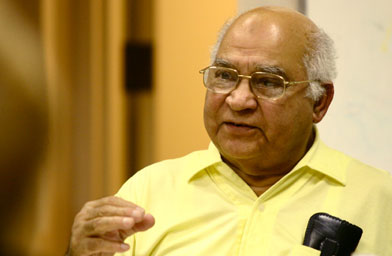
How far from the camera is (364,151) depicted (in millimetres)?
1778

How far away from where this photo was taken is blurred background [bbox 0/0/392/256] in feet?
0.94

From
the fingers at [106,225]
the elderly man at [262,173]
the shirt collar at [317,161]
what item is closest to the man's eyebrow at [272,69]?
the elderly man at [262,173]

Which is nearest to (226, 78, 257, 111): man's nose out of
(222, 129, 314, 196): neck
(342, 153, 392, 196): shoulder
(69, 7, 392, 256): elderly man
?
(69, 7, 392, 256): elderly man

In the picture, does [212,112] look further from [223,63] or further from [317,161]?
[317,161]

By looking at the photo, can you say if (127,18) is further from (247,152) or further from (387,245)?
(387,245)

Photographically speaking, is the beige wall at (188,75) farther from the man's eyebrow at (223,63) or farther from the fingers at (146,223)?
the fingers at (146,223)

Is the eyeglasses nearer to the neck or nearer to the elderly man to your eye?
the elderly man

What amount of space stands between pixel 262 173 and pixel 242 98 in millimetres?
233

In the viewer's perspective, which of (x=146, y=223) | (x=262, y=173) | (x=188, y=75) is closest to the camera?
(x=146, y=223)

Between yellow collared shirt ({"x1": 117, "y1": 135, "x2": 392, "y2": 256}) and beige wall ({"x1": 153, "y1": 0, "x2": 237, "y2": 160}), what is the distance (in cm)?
30

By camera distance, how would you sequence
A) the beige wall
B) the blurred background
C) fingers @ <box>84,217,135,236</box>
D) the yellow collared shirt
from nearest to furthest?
the blurred background
fingers @ <box>84,217,135,236</box>
the yellow collared shirt
the beige wall

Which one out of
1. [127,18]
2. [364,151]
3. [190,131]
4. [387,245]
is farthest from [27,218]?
[364,151]

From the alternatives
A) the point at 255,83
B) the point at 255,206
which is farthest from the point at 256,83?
the point at 255,206

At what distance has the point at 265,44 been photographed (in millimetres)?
1319
